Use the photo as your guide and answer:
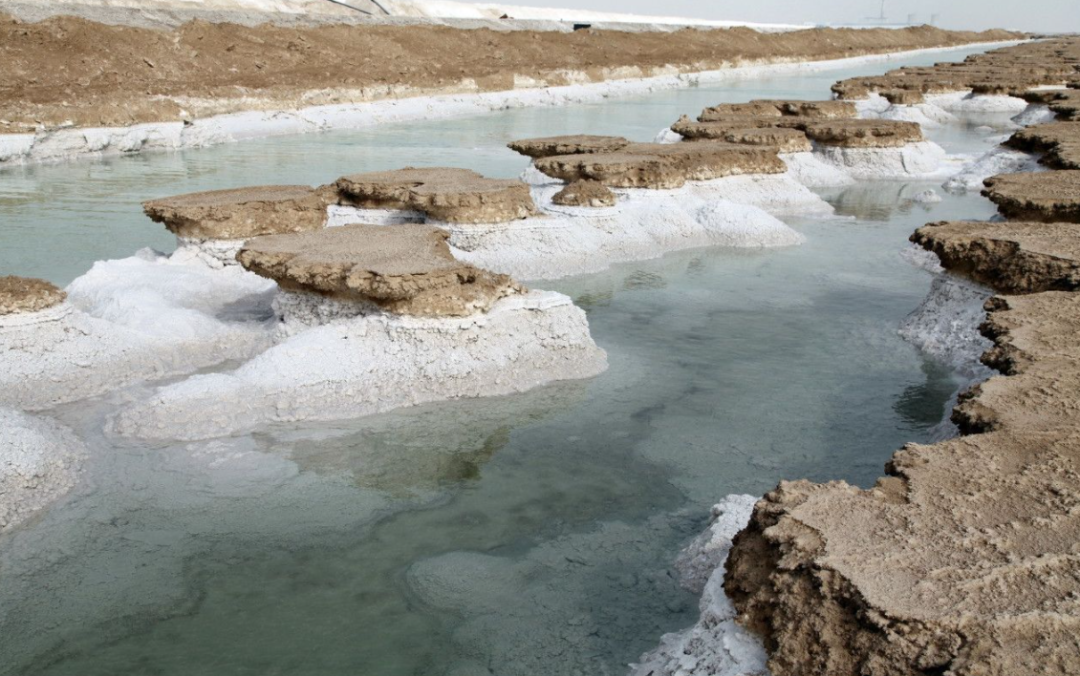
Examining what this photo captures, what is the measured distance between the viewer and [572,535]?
397 cm

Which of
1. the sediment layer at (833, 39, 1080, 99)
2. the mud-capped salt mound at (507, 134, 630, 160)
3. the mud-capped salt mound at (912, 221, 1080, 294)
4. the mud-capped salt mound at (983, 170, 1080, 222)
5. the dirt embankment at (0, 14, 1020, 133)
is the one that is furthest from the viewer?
the sediment layer at (833, 39, 1080, 99)

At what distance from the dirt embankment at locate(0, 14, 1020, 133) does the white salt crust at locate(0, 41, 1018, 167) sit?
372mm

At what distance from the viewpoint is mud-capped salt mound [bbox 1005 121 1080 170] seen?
8820 mm

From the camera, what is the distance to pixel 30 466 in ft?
14.0

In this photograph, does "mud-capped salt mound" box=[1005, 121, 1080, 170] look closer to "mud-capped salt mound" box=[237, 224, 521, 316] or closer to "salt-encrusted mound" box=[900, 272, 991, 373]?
"salt-encrusted mound" box=[900, 272, 991, 373]

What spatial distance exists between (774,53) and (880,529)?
148 ft

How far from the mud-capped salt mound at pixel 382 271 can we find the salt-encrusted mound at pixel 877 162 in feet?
28.6

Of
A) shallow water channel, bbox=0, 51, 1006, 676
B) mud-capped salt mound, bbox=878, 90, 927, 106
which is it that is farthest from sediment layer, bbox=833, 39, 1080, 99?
shallow water channel, bbox=0, 51, 1006, 676

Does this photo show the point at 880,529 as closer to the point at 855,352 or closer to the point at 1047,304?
the point at 1047,304

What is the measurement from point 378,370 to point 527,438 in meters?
0.97

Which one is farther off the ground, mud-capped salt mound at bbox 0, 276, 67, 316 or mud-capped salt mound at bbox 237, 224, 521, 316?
mud-capped salt mound at bbox 237, 224, 521, 316

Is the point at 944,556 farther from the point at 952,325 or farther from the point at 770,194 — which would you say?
the point at 770,194

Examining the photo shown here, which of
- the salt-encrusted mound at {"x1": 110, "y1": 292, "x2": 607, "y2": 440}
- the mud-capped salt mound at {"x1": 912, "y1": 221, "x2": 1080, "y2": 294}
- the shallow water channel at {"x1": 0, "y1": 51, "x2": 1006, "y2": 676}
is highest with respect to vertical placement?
the mud-capped salt mound at {"x1": 912, "y1": 221, "x2": 1080, "y2": 294}

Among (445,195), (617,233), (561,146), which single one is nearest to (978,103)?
(561,146)
